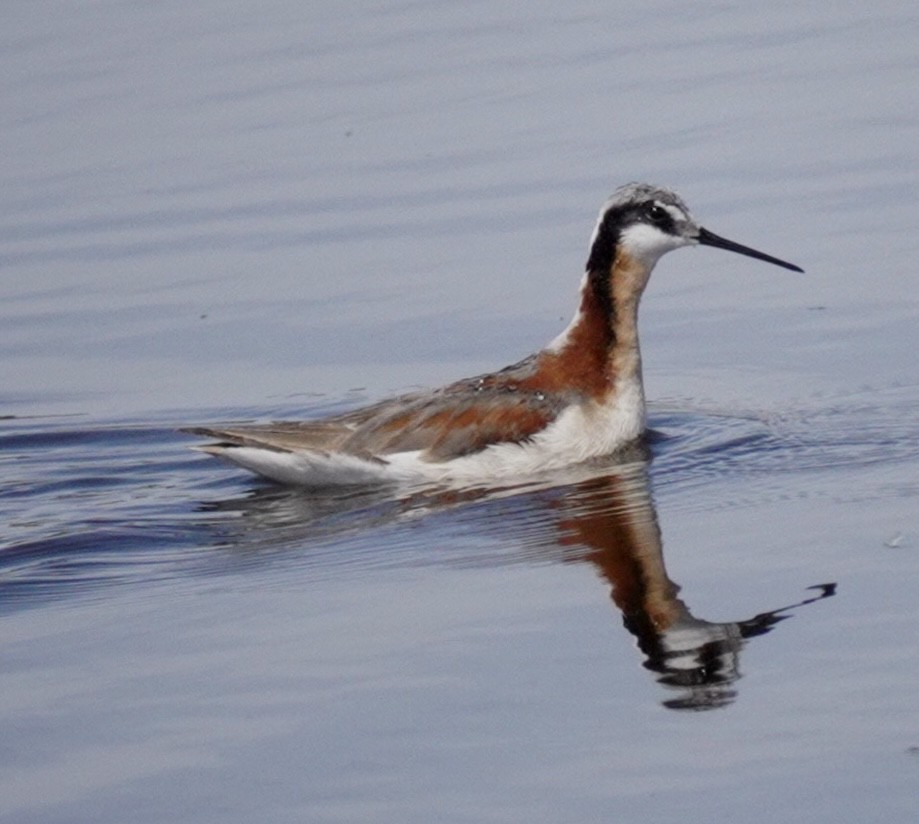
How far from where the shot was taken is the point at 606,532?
11.1 m

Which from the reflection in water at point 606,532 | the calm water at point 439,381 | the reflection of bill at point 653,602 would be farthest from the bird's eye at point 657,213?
the reflection of bill at point 653,602

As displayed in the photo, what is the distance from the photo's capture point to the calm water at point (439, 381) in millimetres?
8062

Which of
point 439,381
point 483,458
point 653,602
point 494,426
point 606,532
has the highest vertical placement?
point 439,381

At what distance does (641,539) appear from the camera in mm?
10859

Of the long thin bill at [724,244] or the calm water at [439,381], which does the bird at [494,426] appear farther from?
the calm water at [439,381]

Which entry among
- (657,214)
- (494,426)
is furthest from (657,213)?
(494,426)

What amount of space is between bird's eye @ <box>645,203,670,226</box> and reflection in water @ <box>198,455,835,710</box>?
60.7 inches

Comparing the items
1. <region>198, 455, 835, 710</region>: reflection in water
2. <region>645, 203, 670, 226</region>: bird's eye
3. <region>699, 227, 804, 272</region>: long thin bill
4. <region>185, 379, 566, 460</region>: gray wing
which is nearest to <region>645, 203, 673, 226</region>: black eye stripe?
<region>645, 203, 670, 226</region>: bird's eye

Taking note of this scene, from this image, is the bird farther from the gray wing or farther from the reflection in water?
the reflection in water

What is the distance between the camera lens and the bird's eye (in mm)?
13508

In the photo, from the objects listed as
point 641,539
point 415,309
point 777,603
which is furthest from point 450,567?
point 415,309

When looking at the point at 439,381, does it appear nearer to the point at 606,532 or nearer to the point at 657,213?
the point at 657,213

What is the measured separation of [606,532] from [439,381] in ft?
10.8

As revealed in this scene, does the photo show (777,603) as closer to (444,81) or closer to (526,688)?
(526,688)
